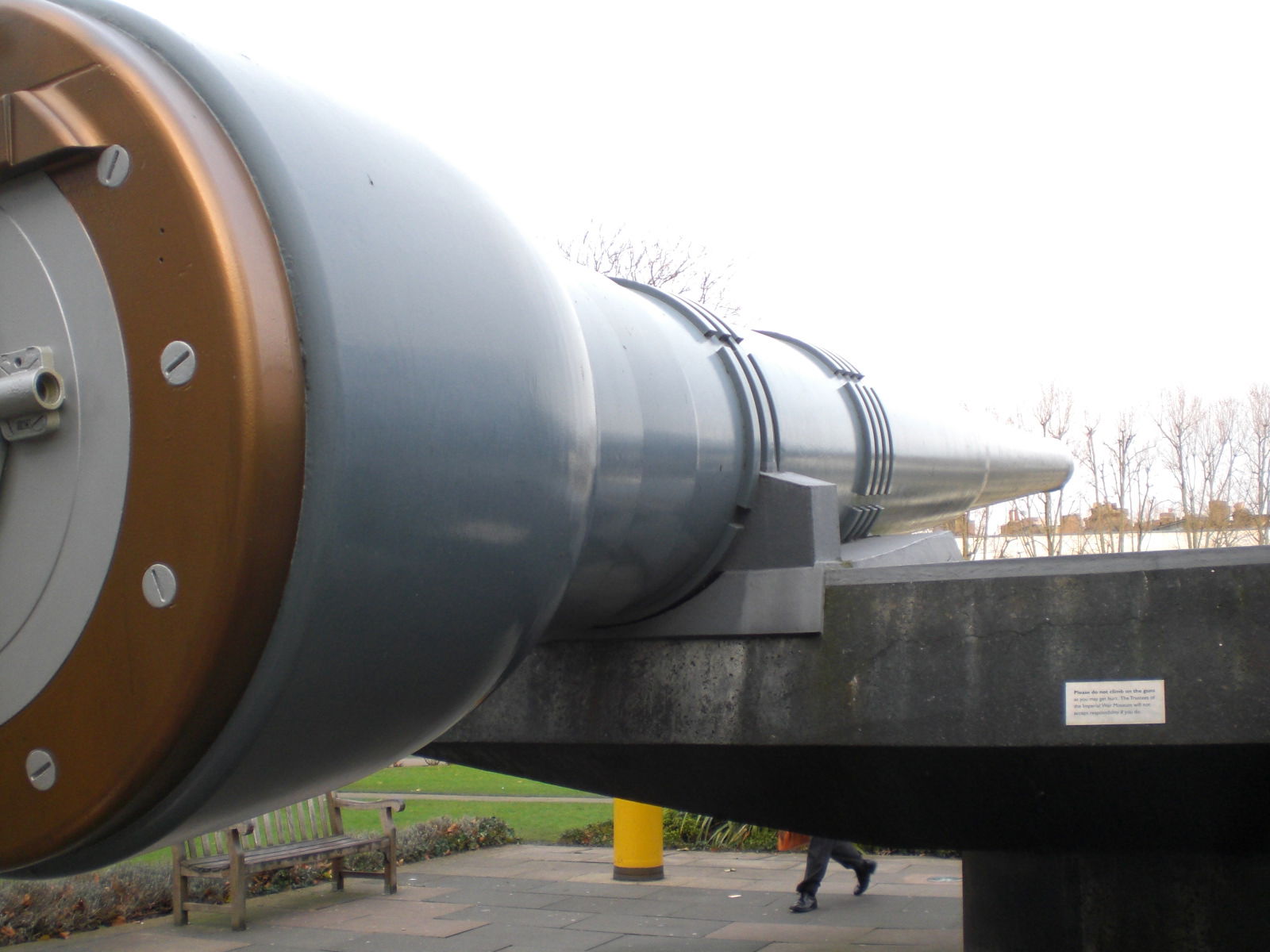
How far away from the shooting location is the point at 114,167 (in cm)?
111

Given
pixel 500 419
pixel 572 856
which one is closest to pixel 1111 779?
pixel 500 419

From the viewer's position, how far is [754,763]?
2412mm

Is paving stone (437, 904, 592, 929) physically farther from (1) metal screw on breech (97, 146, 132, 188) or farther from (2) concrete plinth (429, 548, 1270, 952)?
(1) metal screw on breech (97, 146, 132, 188)

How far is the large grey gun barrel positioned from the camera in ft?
3.48

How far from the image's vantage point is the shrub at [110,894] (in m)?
8.26

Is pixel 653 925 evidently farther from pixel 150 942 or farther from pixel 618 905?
pixel 150 942

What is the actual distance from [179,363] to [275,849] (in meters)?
8.80

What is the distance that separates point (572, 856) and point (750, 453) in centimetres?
983

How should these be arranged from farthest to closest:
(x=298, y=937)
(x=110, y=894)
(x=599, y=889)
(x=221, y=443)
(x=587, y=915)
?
(x=599, y=889) → (x=110, y=894) → (x=587, y=915) → (x=298, y=937) → (x=221, y=443)

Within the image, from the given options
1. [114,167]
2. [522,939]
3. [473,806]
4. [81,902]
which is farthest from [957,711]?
[473,806]

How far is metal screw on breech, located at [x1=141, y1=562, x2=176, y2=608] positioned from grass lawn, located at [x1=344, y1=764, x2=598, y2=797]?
15564 mm

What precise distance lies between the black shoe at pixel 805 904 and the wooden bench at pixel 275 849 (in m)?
3.15

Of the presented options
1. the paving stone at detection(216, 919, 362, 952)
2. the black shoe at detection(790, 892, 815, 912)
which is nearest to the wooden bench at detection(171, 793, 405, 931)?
the paving stone at detection(216, 919, 362, 952)

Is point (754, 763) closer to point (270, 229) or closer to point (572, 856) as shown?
point (270, 229)
